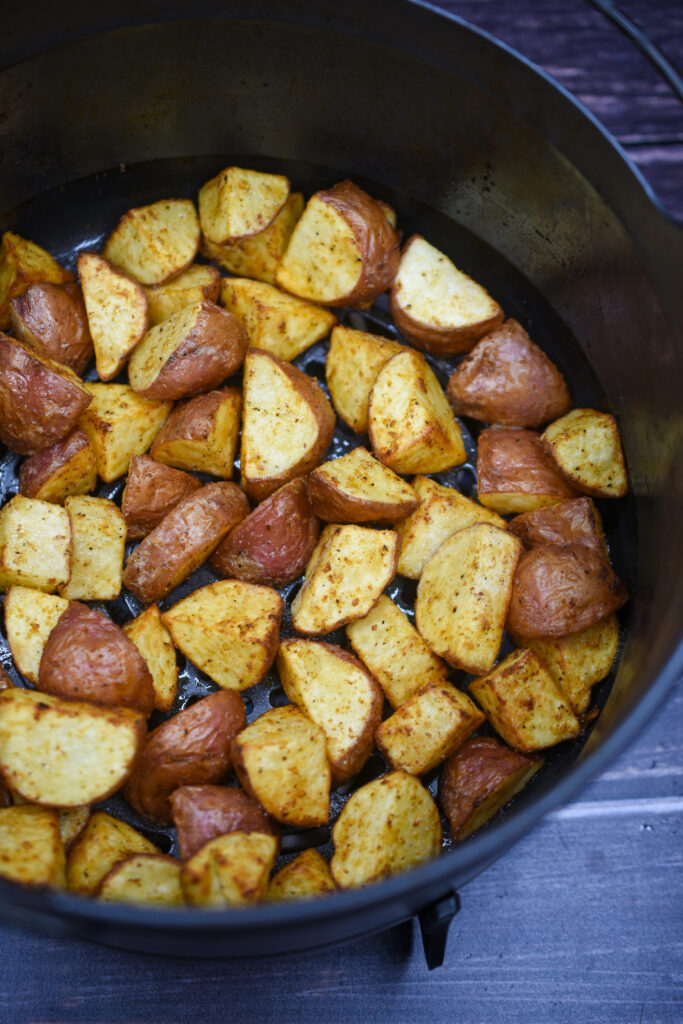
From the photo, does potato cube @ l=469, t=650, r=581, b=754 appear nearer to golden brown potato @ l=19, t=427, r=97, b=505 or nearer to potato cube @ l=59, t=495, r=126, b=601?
potato cube @ l=59, t=495, r=126, b=601

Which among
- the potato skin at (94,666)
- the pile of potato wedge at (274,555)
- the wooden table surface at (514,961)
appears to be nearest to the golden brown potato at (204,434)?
the pile of potato wedge at (274,555)

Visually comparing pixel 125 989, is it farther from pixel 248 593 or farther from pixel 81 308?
pixel 81 308

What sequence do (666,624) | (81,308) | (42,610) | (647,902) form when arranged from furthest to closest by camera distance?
(81,308), (647,902), (42,610), (666,624)

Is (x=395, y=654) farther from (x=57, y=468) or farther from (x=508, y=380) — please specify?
(x=57, y=468)

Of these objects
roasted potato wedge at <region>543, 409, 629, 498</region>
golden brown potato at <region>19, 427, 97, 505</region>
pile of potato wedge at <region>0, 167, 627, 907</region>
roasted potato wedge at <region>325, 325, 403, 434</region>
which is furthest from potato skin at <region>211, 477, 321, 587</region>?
roasted potato wedge at <region>543, 409, 629, 498</region>

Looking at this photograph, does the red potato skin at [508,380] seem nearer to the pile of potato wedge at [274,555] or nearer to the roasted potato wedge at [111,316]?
the pile of potato wedge at [274,555]

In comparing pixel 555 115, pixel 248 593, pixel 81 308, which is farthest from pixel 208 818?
pixel 555 115
